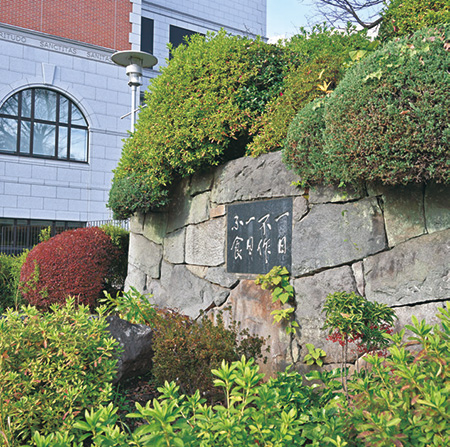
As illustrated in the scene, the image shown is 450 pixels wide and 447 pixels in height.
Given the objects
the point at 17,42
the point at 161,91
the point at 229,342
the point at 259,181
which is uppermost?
the point at 17,42

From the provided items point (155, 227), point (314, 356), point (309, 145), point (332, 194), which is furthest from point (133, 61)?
point (314, 356)

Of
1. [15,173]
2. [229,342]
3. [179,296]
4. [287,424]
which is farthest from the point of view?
[15,173]

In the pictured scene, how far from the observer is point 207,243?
512cm

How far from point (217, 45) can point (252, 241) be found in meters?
2.37

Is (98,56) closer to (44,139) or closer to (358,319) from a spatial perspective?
(44,139)

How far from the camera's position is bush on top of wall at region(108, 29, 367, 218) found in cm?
489

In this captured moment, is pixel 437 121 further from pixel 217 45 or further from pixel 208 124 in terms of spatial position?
pixel 217 45

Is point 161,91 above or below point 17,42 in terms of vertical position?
below

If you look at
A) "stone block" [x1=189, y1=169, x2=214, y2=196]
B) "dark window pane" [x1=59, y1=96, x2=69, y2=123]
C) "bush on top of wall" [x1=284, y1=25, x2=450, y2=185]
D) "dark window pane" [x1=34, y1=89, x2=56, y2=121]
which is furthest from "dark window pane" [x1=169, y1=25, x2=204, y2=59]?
"bush on top of wall" [x1=284, y1=25, x2=450, y2=185]

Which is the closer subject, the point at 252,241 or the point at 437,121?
the point at 437,121

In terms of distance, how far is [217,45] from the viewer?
5172 mm

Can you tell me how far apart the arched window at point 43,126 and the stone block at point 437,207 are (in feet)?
40.5

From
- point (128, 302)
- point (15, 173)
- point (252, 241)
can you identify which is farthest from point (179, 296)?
point (15, 173)

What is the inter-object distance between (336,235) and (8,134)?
1196cm
